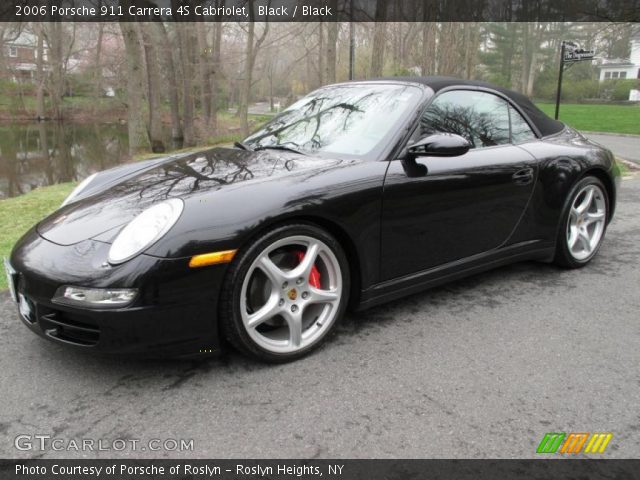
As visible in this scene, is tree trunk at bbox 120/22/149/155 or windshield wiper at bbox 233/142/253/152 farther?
tree trunk at bbox 120/22/149/155

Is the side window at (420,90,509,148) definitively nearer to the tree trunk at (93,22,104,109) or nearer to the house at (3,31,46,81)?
the tree trunk at (93,22,104,109)

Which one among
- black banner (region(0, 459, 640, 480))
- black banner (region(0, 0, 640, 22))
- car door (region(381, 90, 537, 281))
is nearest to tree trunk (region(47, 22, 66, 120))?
black banner (region(0, 0, 640, 22))

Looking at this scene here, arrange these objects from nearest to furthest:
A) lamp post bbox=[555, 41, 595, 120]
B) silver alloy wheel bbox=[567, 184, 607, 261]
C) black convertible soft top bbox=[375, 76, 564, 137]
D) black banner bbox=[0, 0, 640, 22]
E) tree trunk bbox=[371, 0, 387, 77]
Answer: black convertible soft top bbox=[375, 76, 564, 137] → silver alloy wheel bbox=[567, 184, 607, 261] → lamp post bbox=[555, 41, 595, 120] → tree trunk bbox=[371, 0, 387, 77] → black banner bbox=[0, 0, 640, 22]

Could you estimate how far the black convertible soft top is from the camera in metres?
3.28

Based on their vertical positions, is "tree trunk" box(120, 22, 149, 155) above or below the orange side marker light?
above

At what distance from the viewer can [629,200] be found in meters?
6.43

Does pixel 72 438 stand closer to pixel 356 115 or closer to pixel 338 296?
pixel 338 296

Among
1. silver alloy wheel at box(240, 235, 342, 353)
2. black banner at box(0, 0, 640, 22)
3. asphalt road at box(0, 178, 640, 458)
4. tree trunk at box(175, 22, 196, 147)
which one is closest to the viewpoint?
asphalt road at box(0, 178, 640, 458)

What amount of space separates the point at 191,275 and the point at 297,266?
56cm

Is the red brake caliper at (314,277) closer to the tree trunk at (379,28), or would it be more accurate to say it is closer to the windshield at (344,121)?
the windshield at (344,121)

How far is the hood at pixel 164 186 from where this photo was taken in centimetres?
243

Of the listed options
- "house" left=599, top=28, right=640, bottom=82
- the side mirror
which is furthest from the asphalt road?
"house" left=599, top=28, right=640, bottom=82

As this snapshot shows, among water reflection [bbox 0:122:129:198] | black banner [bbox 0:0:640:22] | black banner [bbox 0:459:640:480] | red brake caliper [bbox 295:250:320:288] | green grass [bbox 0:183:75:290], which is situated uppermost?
black banner [bbox 0:0:640:22]

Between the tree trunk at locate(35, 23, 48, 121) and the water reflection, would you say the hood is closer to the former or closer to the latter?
the water reflection
